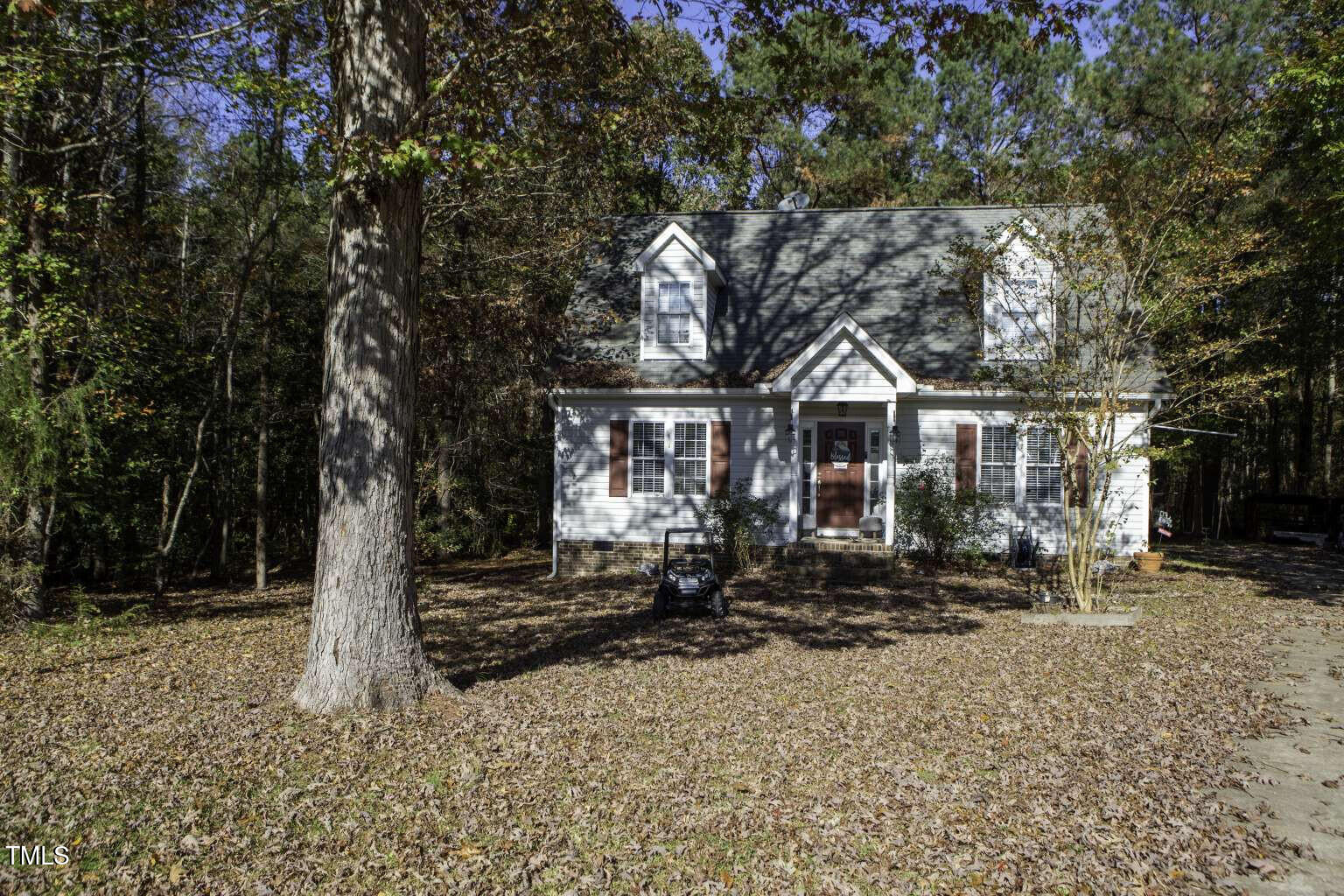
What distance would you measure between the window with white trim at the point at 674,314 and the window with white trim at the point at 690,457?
1.67 metres

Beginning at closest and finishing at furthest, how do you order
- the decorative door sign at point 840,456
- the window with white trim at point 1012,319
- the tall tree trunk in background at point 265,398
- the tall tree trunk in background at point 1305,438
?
1. the tall tree trunk in background at point 265,398
2. the window with white trim at point 1012,319
3. the decorative door sign at point 840,456
4. the tall tree trunk in background at point 1305,438

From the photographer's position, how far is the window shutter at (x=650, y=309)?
15.8m

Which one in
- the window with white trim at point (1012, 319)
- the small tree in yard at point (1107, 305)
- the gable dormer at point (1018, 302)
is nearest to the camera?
the small tree in yard at point (1107, 305)

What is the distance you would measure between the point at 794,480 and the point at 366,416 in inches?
372

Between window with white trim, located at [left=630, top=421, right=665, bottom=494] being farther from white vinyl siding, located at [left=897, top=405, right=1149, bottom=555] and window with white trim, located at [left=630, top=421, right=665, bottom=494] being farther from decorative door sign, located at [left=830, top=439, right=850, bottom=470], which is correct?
white vinyl siding, located at [left=897, top=405, right=1149, bottom=555]

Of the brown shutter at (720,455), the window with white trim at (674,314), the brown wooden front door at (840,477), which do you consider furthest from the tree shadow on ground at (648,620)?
the window with white trim at (674,314)

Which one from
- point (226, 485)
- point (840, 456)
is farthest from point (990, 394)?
point (226, 485)

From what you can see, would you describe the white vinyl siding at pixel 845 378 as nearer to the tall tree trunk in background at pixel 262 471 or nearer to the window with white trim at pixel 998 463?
the window with white trim at pixel 998 463

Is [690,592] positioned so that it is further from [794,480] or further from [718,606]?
[794,480]

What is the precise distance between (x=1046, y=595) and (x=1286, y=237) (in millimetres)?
15765

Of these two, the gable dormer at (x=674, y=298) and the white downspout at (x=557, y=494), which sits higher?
the gable dormer at (x=674, y=298)

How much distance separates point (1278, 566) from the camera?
16438mm

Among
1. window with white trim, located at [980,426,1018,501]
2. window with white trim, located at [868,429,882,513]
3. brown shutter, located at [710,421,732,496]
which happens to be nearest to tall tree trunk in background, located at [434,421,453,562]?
brown shutter, located at [710,421,732,496]

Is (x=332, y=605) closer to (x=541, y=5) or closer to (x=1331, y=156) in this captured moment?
(x=541, y=5)
